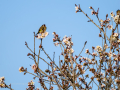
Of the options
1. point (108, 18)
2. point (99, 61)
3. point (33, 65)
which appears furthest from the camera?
point (108, 18)

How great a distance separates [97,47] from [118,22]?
71 cm

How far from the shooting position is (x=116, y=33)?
3.37m

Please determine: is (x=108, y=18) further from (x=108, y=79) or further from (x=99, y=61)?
(x=108, y=79)

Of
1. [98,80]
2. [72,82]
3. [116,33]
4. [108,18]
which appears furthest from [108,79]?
[108,18]

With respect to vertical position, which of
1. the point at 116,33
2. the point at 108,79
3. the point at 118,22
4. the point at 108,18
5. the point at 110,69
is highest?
the point at 108,18

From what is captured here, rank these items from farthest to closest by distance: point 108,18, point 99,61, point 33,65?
point 108,18 → point 99,61 → point 33,65

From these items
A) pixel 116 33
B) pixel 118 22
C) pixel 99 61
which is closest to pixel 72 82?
pixel 99 61

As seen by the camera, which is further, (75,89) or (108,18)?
(108,18)

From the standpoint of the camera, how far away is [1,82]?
3.75 meters

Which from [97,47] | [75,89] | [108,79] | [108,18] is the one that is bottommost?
[75,89]

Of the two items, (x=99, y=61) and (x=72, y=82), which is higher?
(x=99, y=61)

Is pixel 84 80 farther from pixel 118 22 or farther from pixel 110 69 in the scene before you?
pixel 118 22

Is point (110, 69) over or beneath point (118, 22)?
beneath

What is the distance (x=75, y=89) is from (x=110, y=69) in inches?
29.9
